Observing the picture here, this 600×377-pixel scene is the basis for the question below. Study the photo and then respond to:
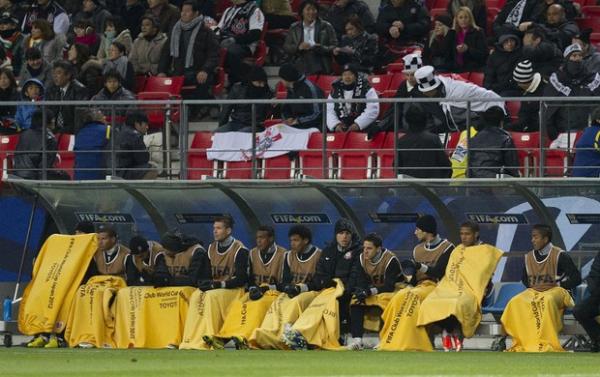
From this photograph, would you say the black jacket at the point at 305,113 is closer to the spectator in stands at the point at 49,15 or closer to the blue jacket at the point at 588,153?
the blue jacket at the point at 588,153

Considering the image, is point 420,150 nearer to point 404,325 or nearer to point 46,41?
point 404,325

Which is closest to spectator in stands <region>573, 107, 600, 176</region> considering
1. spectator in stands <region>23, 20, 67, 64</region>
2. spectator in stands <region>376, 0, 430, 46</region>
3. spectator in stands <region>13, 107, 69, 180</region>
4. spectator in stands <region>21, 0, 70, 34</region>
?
spectator in stands <region>376, 0, 430, 46</region>

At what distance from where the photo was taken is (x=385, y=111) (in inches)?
922

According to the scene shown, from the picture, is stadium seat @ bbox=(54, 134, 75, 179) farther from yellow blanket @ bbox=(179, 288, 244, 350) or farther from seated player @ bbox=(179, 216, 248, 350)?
yellow blanket @ bbox=(179, 288, 244, 350)

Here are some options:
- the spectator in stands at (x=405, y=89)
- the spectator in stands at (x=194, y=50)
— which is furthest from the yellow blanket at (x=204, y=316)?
the spectator in stands at (x=194, y=50)

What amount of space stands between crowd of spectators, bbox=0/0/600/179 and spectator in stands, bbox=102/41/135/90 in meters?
0.02

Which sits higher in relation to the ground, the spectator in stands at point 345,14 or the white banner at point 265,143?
the spectator in stands at point 345,14

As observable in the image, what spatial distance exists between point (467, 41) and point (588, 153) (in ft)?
15.1

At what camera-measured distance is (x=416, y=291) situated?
2123cm

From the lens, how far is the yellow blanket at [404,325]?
2100 cm

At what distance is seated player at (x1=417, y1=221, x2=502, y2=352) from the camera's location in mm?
20812

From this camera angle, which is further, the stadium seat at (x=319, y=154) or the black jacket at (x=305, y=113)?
the black jacket at (x=305, y=113)

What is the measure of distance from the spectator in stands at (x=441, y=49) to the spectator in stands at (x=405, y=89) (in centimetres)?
26

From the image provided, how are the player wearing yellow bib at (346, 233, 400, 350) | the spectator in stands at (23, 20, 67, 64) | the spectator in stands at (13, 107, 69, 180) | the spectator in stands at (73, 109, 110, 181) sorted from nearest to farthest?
the player wearing yellow bib at (346, 233, 400, 350) → the spectator in stands at (73, 109, 110, 181) → the spectator in stands at (13, 107, 69, 180) → the spectator in stands at (23, 20, 67, 64)
